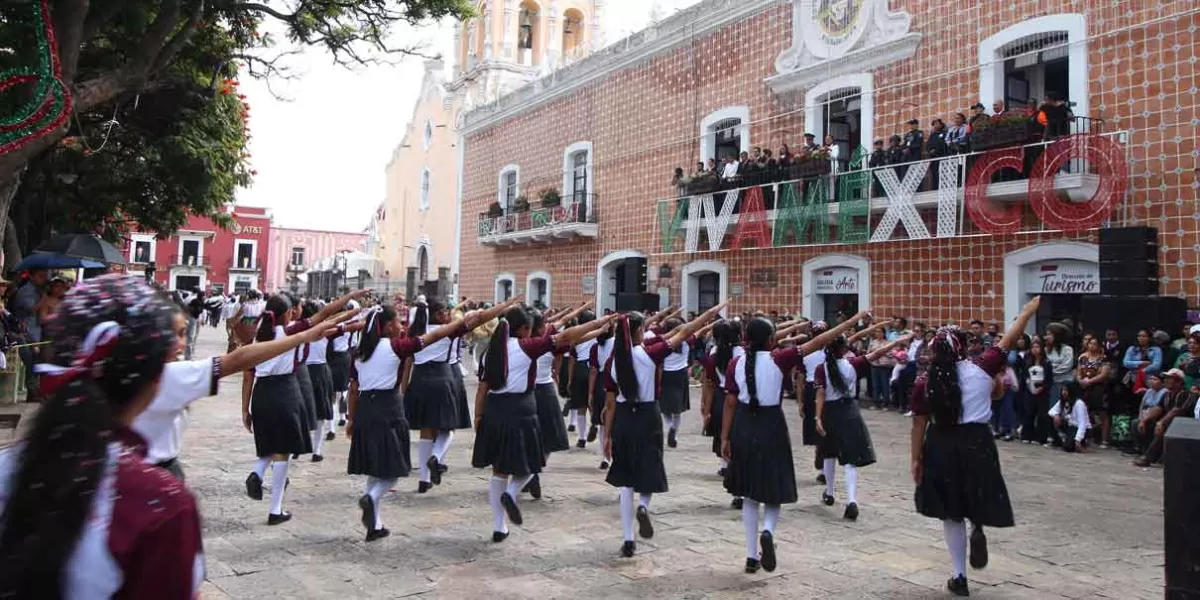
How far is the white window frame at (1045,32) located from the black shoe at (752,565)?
1006cm

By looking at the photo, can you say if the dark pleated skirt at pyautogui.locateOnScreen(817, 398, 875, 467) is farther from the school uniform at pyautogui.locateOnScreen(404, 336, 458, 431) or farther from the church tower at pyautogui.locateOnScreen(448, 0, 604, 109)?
the church tower at pyautogui.locateOnScreen(448, 0, 604, 109)

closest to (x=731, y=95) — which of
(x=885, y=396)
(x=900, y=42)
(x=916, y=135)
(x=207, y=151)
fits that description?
(x=900, y=42)

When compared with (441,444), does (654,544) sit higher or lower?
lower

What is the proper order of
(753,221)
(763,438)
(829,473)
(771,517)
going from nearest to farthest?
(771,517) < (763,438) < (829,473) < (753,221)

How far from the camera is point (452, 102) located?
3083 centimetres

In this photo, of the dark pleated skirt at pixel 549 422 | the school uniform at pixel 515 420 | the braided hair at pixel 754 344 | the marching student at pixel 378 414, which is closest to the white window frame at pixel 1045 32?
the braided hair at pixel 754 344

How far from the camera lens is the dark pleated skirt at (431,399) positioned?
312 inches

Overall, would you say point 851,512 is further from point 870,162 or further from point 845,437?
point 870,162

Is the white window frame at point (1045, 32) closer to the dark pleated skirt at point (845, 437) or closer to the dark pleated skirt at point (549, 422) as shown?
the dark pleated skirt at point (845, 437)

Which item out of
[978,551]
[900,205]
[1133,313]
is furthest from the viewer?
[900,205]

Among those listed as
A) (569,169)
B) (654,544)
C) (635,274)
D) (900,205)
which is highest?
(569,169)

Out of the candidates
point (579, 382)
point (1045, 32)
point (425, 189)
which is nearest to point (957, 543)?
point (579, 382)

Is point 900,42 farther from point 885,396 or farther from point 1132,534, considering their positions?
point 1132,534

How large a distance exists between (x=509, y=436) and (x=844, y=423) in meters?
3.05
